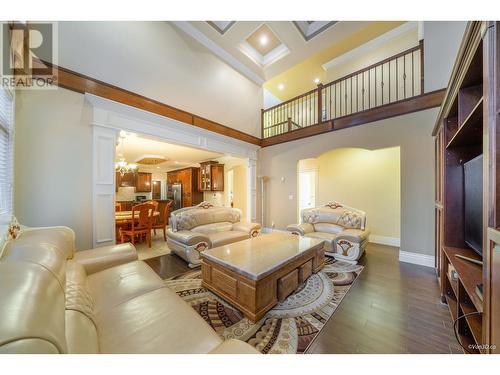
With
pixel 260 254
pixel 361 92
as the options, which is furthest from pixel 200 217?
pixel 361 92

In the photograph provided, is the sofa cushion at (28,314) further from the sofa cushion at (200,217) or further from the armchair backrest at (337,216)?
the armchair backrest at (337,216)

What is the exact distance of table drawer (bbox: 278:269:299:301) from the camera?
1.86m

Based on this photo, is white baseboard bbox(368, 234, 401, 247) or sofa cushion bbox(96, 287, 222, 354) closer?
sofa cushion bbox(96, 287, 222, 354)

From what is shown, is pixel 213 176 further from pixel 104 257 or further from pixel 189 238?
pixel 104 257

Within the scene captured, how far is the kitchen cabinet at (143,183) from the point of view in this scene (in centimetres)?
768

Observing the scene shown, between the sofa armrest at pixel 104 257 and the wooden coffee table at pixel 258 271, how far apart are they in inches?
31.5

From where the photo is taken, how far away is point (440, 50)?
2.87 m

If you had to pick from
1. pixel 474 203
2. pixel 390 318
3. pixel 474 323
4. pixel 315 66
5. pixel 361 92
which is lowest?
pixel 390 318

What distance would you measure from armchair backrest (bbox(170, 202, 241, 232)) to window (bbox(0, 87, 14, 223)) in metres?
1.87

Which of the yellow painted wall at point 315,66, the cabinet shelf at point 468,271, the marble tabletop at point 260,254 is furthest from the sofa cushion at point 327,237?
the yellow painted wall at point 315,66

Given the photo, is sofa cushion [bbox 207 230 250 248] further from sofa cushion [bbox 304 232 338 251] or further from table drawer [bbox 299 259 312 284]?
table drawer [bbox 299 259 312 284]

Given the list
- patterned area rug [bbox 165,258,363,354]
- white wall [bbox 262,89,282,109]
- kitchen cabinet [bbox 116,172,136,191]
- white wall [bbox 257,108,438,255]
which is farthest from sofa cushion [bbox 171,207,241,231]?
kitchen cabinet [bbox 116,172,136,191]

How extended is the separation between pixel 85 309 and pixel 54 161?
2334 mm
